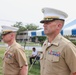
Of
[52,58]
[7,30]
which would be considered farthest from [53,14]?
[7,30]

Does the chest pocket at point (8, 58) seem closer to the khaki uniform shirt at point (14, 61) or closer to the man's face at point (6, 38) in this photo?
the khaki uniform shirt at point (14, 61)

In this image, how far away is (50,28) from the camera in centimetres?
286

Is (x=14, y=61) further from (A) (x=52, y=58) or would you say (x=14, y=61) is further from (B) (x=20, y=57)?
(A) (x=52, y=58)

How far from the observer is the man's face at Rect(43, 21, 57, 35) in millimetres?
2848

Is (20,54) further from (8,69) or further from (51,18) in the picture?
(51,18)

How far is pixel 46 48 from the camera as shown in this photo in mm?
2973

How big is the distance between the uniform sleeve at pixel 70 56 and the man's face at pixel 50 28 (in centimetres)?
23

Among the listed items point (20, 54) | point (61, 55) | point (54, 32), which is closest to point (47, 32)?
point (54, 32)

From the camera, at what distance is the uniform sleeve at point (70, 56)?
2.77m

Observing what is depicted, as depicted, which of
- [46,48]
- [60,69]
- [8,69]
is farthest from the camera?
[8,69]

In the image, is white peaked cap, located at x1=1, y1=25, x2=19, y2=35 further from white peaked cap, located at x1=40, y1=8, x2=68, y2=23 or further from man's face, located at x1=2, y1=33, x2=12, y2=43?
white peaked cap, located at x1=40, y1=8, x2=68, y2=23

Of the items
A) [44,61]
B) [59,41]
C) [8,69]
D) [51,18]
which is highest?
[51,18]

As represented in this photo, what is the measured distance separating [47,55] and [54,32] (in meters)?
0.26

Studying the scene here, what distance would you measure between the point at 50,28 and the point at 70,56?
1.19 ft
